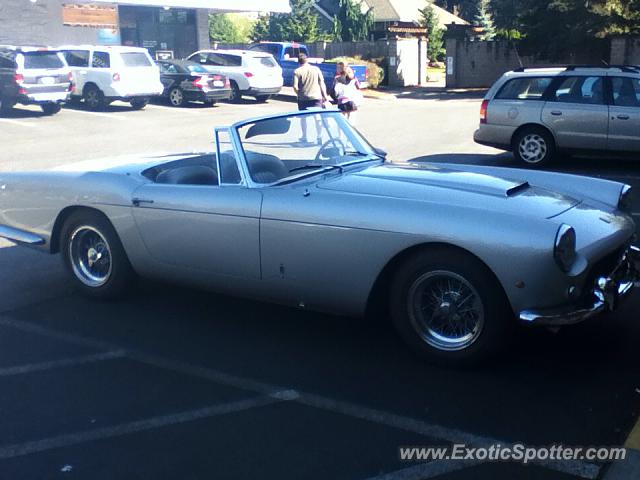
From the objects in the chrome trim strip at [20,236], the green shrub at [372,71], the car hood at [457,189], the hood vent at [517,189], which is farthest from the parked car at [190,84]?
the hood vent at [517,189]

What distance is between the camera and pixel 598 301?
14.2ft

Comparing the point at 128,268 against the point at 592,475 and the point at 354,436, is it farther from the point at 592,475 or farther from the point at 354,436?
the point at 592,475

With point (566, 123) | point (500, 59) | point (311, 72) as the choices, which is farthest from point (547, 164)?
point (500, 59)

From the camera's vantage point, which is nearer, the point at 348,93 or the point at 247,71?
the point at 348,93

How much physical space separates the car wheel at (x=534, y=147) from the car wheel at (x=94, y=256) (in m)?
8.09

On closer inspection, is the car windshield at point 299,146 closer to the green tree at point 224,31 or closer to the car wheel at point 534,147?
the car wheel at point 534,147

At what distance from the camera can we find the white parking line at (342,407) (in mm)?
3562

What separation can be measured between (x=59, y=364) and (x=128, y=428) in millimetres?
1059

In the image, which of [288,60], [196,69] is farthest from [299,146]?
[288,60]

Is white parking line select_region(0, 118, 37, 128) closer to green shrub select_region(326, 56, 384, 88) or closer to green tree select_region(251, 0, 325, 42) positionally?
green shrub select_region(326, 56, 384, 88)

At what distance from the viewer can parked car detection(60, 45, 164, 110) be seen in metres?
22.7

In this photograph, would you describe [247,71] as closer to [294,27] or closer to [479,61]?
[479,61]

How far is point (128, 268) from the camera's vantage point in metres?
5.83

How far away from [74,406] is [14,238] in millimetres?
2485
